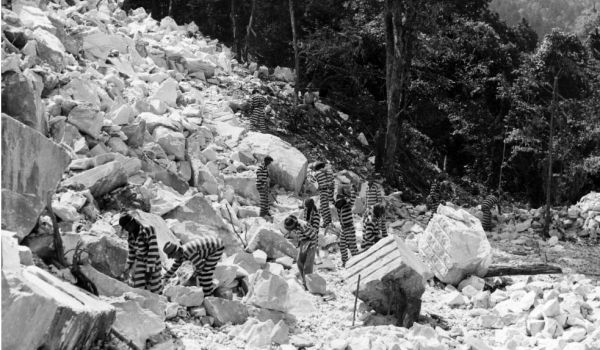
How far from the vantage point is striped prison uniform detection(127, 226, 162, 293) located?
9219 millimetres

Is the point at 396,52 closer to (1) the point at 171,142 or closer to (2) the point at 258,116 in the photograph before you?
(2) the point at 258,116

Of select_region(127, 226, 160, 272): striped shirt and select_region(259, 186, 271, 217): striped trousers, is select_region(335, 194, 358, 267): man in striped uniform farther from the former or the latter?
select_region(127, 226, 160, 272): striped shirt

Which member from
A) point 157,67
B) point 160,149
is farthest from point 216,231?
point 157,67

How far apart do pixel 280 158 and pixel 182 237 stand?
5.79 m

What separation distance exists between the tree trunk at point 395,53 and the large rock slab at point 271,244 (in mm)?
7894

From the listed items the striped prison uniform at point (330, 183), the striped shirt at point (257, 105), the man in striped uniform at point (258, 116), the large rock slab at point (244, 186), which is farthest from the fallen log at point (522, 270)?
the striped shirt at point (257, 105)

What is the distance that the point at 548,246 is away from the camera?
1628cm

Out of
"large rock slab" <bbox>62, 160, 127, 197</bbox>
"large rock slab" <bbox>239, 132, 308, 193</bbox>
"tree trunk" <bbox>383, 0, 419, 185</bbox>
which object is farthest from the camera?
"tree trunk" <bbox>383, 0, 419, 185</bbox>

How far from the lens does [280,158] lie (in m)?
17.1

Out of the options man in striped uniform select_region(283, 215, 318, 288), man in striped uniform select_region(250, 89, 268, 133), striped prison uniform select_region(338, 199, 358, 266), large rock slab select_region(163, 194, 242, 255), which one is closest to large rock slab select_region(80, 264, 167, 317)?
large rock slab select_region(163, 194, 242, 255)

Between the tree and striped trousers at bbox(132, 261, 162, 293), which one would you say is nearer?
striped trousers at bbox(132, 261, 162, 293)

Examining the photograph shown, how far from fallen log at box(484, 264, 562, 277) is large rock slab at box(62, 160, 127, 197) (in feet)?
21.8

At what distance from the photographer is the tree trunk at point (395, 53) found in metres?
19.1

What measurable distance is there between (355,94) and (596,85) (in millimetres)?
7871
